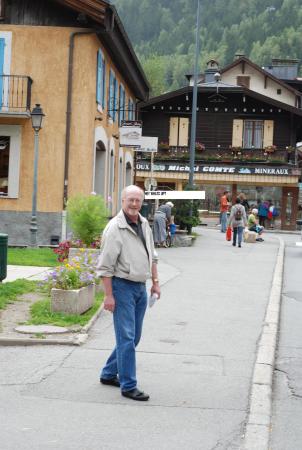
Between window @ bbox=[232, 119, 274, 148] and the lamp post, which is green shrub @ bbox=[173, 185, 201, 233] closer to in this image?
the lamp post

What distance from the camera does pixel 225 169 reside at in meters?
46.5

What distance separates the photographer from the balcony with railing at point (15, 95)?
2038 cm

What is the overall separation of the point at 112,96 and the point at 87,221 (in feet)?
40.2

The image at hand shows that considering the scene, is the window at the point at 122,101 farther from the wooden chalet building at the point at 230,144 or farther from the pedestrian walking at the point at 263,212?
the wooden chalet building at the point at 230,144

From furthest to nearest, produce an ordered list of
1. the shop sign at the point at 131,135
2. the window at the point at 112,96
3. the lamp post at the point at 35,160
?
the window at the point at 112,96, the shop sign at the point at 131,135, the lamp post at the point at 35,160

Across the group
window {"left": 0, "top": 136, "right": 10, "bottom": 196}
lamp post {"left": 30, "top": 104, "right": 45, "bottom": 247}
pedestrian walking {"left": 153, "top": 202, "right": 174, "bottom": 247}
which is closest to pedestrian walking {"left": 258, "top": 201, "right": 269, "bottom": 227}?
pedestrian walking {"left": 153, "top": 202, "right": 174, "bottom": 247}

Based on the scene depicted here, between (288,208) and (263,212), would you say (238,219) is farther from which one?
(288,208)

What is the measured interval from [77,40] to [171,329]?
41.6 ft

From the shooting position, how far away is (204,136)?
48.7 meters

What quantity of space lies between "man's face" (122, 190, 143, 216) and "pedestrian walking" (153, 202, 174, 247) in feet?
54.4

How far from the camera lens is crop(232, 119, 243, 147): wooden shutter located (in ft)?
156

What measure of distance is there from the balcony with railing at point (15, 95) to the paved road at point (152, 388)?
33.9 feet

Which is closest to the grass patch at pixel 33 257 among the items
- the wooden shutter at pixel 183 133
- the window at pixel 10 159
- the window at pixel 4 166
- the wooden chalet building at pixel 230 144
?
the window at pixel 10 159

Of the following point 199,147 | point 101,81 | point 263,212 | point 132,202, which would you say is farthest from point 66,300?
point 199,147
